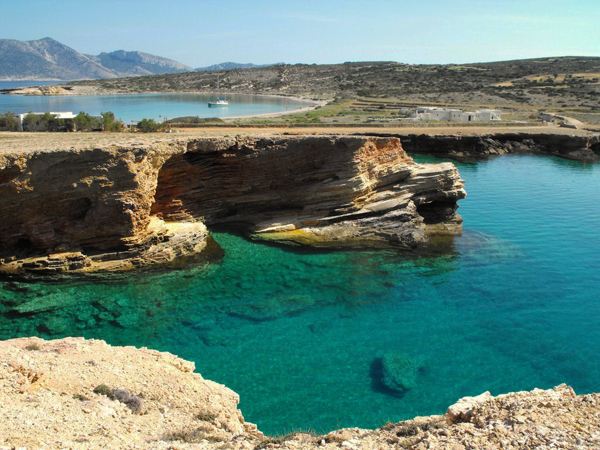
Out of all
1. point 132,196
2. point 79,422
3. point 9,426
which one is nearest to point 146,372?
point 79,422

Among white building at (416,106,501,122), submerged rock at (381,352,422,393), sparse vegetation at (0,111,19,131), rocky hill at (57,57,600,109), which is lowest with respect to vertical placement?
submerged rock at (381,352,422,393)

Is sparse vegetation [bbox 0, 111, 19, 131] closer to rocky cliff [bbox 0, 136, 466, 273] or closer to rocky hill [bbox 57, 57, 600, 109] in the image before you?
rocky cliff [bbox 0, 136, 466, 273]

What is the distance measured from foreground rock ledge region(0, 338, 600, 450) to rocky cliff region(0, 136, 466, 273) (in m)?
9.08

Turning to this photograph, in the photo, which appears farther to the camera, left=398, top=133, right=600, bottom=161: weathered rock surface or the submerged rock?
left=398, top=133, right=600, bottom=161: weathered rock surface

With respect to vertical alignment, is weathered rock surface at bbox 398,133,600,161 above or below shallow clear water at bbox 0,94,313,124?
below

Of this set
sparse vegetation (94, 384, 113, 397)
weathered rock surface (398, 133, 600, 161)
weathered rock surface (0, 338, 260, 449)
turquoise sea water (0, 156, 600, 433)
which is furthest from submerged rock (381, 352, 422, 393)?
weathered rock surface (398, 133, 600, 161)

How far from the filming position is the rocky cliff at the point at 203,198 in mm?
18641

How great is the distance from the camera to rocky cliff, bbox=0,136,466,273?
18.6m

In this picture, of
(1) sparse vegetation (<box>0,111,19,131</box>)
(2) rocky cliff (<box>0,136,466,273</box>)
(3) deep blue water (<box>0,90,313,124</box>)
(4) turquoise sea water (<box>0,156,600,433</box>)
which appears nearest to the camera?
(4) turquoise sea water (<box>0,156,600,433</box>)

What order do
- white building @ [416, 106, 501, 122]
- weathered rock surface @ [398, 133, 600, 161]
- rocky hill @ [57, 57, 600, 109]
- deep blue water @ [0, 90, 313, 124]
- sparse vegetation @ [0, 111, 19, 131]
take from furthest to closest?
rocky hill @ [57, 57, 600, 109] → deep blue water @ [0, 90, 313, 124] → white building @ [416, 106, 501, 122] → weathered rock surface @ [398, 133, 600, 161] → sparse vegetation @ [0, 111, 19, 131]

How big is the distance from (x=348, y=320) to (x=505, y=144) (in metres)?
46.7

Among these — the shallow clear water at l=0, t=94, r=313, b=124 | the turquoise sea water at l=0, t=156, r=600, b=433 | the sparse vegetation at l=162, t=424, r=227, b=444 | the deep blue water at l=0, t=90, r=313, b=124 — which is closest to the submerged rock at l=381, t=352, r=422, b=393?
the turquoise sea water at l=0, t=156, r=600, b=433

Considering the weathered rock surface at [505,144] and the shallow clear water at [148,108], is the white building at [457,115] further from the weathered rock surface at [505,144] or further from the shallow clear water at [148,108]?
the shallow clear water at [148,108]

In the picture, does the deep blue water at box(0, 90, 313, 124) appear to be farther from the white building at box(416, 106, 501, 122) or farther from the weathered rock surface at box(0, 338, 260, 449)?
the weathered rock surface at box(0, 338, 260, 449)
